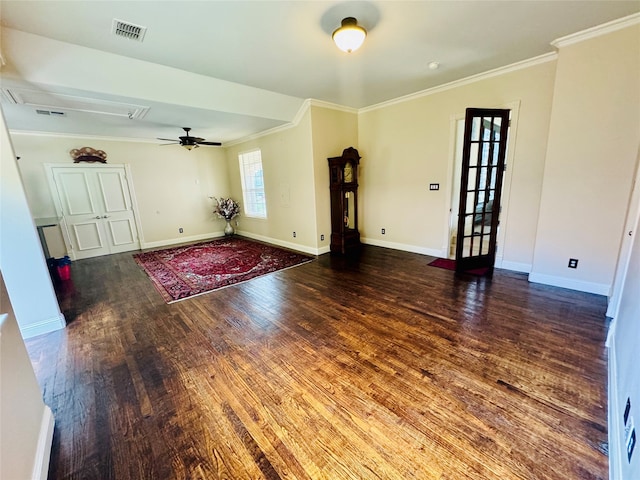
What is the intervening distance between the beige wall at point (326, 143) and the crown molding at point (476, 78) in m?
0.60

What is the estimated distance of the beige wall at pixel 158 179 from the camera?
17.2ft

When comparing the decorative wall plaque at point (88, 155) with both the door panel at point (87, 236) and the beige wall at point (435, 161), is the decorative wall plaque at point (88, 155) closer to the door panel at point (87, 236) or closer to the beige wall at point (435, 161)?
the door panel at point (87, 236)

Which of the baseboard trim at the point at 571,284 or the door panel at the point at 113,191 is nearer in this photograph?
the baseboard trim at the point at 571,284

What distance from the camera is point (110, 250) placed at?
6.15 meters

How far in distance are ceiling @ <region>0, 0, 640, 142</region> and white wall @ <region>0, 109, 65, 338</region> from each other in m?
0.93

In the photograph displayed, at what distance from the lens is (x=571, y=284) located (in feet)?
10.6

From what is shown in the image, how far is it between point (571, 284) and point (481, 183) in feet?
5.47

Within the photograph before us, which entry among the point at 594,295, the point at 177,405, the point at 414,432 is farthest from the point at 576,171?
the point at 177,405

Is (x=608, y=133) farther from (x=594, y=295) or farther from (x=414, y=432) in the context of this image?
(x=414, y=432)

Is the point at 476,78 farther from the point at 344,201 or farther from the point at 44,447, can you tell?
the point at 44,447

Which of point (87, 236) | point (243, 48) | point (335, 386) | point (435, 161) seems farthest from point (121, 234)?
point (435, 161)

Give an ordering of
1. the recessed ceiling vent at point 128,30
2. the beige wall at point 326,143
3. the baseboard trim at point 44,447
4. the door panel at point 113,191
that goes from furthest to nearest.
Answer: the door panel at point 113,191 → the beige wall at point 326,143 → the recessed ceiling vent at point 128,30 → the baseboard trim at point 44,447

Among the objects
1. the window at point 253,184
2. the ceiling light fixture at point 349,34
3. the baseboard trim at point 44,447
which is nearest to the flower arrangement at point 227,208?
the window at point 253,184

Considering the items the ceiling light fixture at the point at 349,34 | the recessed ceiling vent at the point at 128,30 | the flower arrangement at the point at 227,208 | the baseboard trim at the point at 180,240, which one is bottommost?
the baseboard trim at the point at 180,240
